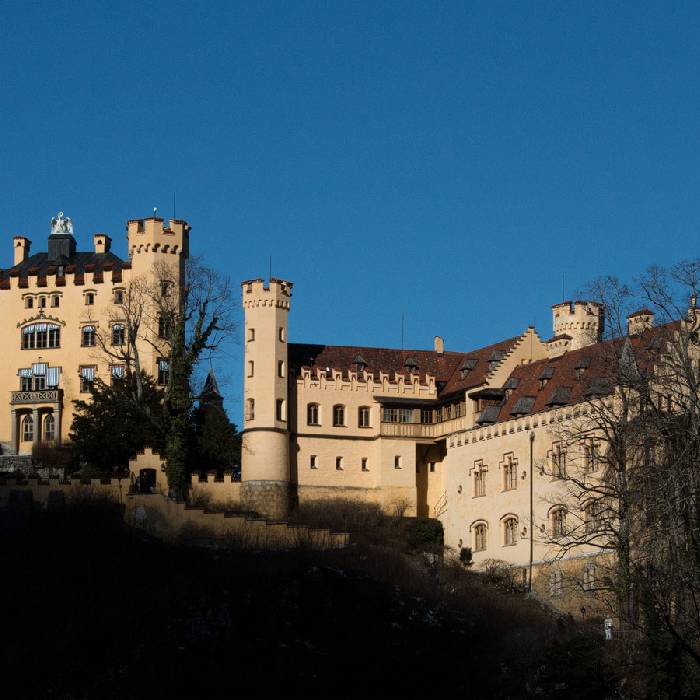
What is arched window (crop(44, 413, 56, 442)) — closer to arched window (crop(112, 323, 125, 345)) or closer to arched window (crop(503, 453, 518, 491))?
arched window (crop(112, 323, 125, 345))

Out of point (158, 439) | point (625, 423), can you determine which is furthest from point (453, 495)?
point (625, 423)

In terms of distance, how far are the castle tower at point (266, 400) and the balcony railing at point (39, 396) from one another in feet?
36.4

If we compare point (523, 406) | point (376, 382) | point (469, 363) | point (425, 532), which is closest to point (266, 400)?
point (376, 382)

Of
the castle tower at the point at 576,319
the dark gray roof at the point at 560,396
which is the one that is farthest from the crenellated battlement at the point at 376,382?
the dark gray roof at the point at 560,396

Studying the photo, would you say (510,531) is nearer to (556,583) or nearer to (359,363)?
(556,583)

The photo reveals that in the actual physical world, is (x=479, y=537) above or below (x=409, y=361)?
below

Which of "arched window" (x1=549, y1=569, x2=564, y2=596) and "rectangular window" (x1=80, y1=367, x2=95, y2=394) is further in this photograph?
"rectangular window" (x1=80, y1=367, x2=95, y2=394)

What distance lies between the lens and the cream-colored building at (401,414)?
85.2 meters

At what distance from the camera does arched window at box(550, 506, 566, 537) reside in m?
78.4

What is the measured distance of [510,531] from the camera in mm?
82750

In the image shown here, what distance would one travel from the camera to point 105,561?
3071 inches

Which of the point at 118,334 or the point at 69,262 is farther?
the point at 69,262

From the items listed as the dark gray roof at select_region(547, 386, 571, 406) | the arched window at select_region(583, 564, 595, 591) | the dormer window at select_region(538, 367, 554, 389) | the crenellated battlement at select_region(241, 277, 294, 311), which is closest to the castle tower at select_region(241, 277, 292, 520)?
the crenellated battlement at select_region(241, 277, 294, 311)

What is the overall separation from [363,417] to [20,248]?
22.8 metres
